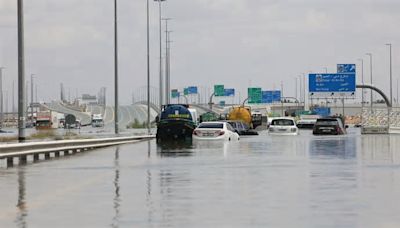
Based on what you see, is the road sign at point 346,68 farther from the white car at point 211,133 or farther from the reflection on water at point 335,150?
the reflection on water at point 335,150

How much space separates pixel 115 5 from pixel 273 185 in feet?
140

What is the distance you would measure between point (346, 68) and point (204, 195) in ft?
269

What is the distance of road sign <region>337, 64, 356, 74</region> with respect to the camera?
3804 inches

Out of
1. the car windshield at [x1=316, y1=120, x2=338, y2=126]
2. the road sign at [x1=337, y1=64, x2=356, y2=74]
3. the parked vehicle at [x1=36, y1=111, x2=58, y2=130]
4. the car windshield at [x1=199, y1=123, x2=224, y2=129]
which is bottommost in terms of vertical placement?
the parked vehicle at [x1=36, y1=111, x2=58, y2=130]

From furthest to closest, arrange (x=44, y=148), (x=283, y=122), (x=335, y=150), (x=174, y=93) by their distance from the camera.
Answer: (x=174, y=93), (x=283, y=122), (x=335, y=150), (x=44, y=148)

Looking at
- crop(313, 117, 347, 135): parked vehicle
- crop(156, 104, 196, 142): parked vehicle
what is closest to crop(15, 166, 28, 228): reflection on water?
crop(156, 104, 196, 142): parked vehicle

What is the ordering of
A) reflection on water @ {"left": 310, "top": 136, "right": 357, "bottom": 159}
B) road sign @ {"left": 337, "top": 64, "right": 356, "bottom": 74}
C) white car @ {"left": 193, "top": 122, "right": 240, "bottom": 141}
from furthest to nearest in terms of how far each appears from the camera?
road sign @ {"left": 337, "top": 64, "right": 356, "bottom": 74}
white car @ {"left": 193, "top": 122, "right": 240, "bottom": 141}
reflection on water @ {"left": 310, "top": 136, "right": 357, "bottom": 159}

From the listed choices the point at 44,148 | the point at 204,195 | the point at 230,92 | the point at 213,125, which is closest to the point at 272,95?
the point at 230,92

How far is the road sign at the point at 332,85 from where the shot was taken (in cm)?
9588

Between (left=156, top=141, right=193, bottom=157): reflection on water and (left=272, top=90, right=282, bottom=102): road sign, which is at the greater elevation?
(left=272, top=90, right=282, bottom=102): road sign

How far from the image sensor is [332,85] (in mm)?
96688

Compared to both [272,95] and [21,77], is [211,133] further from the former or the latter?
[272,95]

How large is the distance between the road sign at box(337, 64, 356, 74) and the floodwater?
229ft

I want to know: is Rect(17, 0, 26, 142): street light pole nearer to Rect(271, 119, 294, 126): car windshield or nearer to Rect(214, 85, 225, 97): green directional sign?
Rect(271, 119, 294, 126): car windshield
